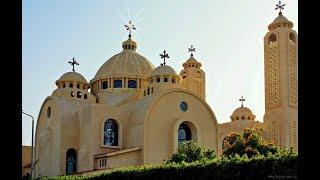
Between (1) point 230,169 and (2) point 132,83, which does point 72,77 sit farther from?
(1) point 230,169

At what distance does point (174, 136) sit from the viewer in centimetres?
4250

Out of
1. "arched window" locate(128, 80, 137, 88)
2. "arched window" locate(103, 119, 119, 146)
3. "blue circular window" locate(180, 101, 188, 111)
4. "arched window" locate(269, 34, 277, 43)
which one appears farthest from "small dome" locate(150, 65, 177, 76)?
"arched window" locate(269, 34, 277, 43)

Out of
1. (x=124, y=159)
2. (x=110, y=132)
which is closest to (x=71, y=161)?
(x=110, y=132)

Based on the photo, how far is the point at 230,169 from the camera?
2106cm

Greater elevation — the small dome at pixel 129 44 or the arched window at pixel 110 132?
the small dome at pixel 129 44

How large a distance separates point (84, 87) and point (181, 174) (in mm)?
27946

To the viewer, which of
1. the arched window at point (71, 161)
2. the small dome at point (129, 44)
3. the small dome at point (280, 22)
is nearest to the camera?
the arched window at point (71, 161)

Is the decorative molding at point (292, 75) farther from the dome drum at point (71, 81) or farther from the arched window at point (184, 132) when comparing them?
the dome drum at point (71, 81)

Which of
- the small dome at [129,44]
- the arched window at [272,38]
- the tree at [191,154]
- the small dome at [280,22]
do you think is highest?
the small dome at [280,22]

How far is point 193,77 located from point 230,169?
36932mm

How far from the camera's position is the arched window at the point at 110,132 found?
44.0 metres

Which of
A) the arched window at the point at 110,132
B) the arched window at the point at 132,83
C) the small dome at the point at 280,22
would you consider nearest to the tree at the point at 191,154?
the arched window at the point at 110,132

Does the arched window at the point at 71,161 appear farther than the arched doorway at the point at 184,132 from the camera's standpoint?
No
